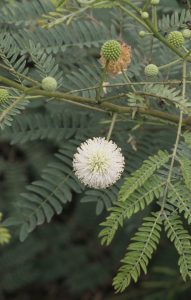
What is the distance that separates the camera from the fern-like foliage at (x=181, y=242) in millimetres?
2105

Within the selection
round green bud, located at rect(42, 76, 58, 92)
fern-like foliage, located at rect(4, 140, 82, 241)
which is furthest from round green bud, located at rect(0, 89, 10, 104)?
fern-like foliage, located at rect(4, 140, 82, 241)

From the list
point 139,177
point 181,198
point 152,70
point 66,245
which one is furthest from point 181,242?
point 66,245

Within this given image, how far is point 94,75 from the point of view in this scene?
3.15 metres

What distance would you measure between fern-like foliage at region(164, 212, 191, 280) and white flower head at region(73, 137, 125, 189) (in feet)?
1.06

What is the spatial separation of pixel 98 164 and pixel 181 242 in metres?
0.48

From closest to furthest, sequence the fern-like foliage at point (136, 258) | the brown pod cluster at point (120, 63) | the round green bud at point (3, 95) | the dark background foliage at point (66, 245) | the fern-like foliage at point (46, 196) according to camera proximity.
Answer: the fern-like foliage at point (136, 258) < the round green bud at point (3, 95) < the brown pod cluster at point (120, 63) < the fern-like foliage at point (46, 196) < the dark background foliage at point (66, 245)

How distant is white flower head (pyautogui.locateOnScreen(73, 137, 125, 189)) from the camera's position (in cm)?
230

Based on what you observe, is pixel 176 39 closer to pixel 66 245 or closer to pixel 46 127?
pixel 46 127

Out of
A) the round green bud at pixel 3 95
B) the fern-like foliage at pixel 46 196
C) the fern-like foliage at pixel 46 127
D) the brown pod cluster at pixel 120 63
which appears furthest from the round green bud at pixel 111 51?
the fern-like foliage at pixel 46 127

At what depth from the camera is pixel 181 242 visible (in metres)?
2.13

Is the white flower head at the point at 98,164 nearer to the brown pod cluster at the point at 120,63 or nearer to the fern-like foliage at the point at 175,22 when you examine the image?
the brown pod cluster at the point at 120,63

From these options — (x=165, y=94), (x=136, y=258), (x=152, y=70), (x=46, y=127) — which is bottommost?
(x=136, y=258)

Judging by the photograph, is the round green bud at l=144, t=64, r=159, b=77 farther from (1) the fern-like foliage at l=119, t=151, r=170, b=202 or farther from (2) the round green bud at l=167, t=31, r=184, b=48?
(1) the fern-like foliage at l=119, t=151, r=170, b=202

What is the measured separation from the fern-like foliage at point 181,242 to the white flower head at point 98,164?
1.06ft
